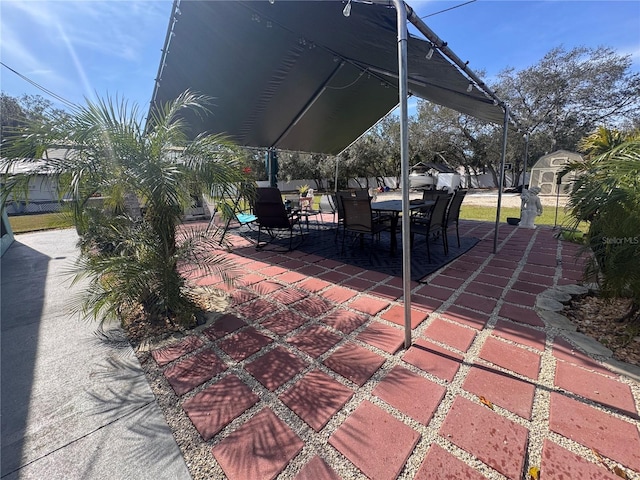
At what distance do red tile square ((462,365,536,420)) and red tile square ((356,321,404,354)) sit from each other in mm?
480

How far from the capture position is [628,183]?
1674 millimetres

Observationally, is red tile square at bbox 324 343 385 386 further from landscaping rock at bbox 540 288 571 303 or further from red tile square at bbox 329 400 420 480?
landscaping rock at bbox 540 288 571 303

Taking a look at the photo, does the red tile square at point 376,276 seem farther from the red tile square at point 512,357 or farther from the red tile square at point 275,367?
A: the red tile square at point 275,367

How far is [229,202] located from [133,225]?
88 centimetres

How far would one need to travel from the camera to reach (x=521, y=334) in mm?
1986

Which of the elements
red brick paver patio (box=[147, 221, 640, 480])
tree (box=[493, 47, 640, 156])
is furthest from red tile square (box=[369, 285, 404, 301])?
tree (box=[493, 47, 640, 156])

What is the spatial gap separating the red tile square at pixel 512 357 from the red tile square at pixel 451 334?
11cm

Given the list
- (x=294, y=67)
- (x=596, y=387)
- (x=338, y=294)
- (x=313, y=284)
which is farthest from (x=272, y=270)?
(x=294, y=67)

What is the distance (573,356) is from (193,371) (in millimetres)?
2486

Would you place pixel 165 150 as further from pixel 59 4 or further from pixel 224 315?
pixel 59 4

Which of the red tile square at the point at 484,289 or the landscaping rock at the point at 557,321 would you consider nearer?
the landscaping rock at the point at 557,321

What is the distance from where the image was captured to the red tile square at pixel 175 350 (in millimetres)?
1814

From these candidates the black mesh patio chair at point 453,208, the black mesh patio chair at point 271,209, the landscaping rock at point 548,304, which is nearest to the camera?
the landscaping rock at point 548,304

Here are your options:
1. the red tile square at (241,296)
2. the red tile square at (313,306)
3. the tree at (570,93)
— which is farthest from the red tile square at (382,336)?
the tree at (570,93)
